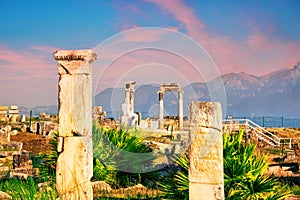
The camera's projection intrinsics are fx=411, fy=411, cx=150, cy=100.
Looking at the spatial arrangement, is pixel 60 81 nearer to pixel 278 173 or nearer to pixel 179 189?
pixel 179 189

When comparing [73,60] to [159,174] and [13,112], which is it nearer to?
[159,174]

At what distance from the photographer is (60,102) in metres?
7.62

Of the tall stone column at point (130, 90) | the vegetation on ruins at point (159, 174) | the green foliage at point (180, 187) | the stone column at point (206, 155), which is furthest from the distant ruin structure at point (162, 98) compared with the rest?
the stone column at point (206, 155)

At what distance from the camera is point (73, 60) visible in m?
7.51

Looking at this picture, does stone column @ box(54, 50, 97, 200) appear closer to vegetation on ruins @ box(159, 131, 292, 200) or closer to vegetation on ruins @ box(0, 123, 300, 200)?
vegetation on ruins @ box(0, 123, 300, 200)

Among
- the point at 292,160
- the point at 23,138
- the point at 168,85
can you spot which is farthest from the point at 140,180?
the point at 168,85

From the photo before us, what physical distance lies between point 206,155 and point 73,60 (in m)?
2.93

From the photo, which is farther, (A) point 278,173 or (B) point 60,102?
(A) point 278,173

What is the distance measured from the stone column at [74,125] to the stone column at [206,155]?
1.92 m

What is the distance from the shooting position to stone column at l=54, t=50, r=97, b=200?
24.1 ft

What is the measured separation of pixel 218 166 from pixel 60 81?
3229mm

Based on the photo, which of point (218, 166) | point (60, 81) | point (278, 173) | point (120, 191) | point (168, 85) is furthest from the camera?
point (168, 85)

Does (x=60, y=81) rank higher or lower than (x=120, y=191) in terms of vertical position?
higher

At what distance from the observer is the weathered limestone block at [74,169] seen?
288 inches
